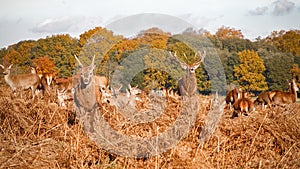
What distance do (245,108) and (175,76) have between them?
16.1m

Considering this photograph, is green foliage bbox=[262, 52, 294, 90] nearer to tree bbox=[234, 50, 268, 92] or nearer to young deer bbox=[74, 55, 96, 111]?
tree bbox=[234, 50, 268, 92]

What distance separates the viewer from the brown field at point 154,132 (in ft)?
20.0

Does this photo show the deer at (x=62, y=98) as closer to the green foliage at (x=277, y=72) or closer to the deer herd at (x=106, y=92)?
the deer herd at (x=106, y=92)

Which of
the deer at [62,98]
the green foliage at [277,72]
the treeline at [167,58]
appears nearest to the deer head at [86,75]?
the deer at [62,98]

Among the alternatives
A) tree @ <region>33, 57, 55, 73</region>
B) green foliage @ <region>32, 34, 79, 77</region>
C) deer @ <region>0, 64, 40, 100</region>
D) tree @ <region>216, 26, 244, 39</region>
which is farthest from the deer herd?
tree @ <region>216, 26, 244, 39</region>

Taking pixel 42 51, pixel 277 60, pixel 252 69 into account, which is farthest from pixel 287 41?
pixel 42 51

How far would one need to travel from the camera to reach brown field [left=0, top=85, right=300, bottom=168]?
20.0ft

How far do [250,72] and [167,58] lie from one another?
18.8 metres

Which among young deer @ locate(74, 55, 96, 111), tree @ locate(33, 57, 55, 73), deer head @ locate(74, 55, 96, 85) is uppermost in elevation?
tree @ locate(33, 57, 55, 73)

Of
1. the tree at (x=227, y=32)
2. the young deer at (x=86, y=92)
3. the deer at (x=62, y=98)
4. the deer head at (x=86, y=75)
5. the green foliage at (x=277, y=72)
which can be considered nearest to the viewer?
the young deer at (x=86, y=92)

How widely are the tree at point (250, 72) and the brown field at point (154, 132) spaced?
35.9 m

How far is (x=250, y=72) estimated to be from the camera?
44.4 meters

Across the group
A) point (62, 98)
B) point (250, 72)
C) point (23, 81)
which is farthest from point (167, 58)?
point (250, 72)

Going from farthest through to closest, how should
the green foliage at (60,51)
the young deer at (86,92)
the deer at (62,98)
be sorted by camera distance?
the green foliage at (60,51) < the deer at (62,98) < the young deer at (86,92)
